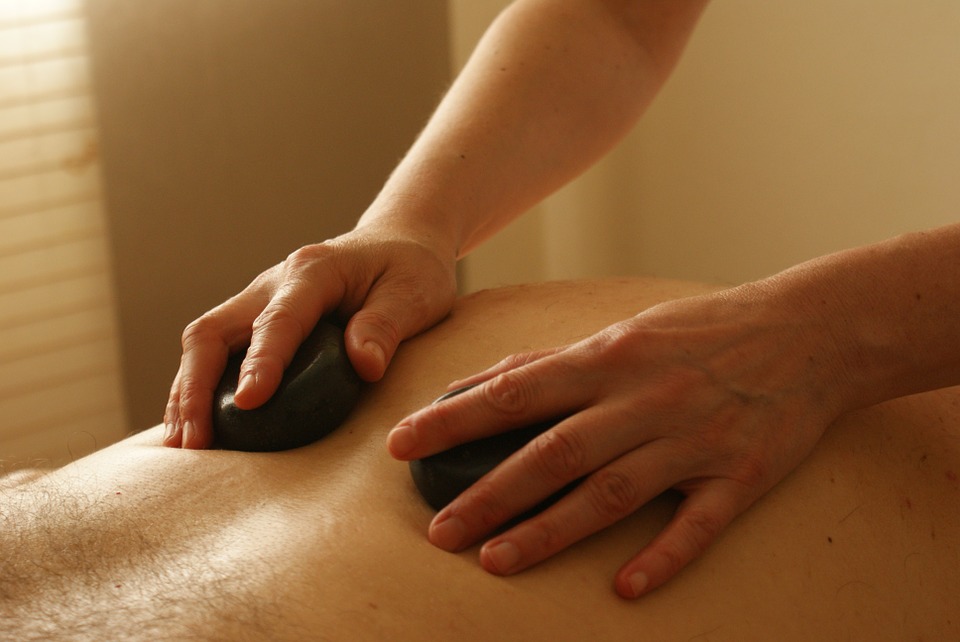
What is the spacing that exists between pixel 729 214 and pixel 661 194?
8.9 inches

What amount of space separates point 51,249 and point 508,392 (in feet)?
5.28

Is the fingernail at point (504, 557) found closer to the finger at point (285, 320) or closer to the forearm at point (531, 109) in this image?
the finger at point (285, 320)

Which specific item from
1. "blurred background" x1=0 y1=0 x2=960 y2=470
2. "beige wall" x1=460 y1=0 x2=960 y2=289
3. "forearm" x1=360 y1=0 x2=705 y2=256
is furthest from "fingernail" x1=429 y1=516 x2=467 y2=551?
"beige wall" x1=460 y1=0 x2=960 y2=289

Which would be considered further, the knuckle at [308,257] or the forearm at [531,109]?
the forearm at [531,109]

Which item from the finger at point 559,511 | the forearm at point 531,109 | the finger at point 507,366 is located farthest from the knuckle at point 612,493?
the forearm at point 531,109

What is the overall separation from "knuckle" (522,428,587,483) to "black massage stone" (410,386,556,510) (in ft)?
0.09

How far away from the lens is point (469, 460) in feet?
2.40

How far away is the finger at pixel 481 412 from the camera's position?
724mm

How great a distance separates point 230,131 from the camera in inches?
85.4

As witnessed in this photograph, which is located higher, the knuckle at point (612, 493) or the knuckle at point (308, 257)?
the knuckle at point (308, 257)

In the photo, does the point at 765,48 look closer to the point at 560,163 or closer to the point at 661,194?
the point at 661,194

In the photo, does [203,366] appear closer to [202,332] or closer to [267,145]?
[202,332]

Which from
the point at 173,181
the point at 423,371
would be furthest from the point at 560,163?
the point at 173,181

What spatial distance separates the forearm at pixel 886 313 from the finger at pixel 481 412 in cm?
23
